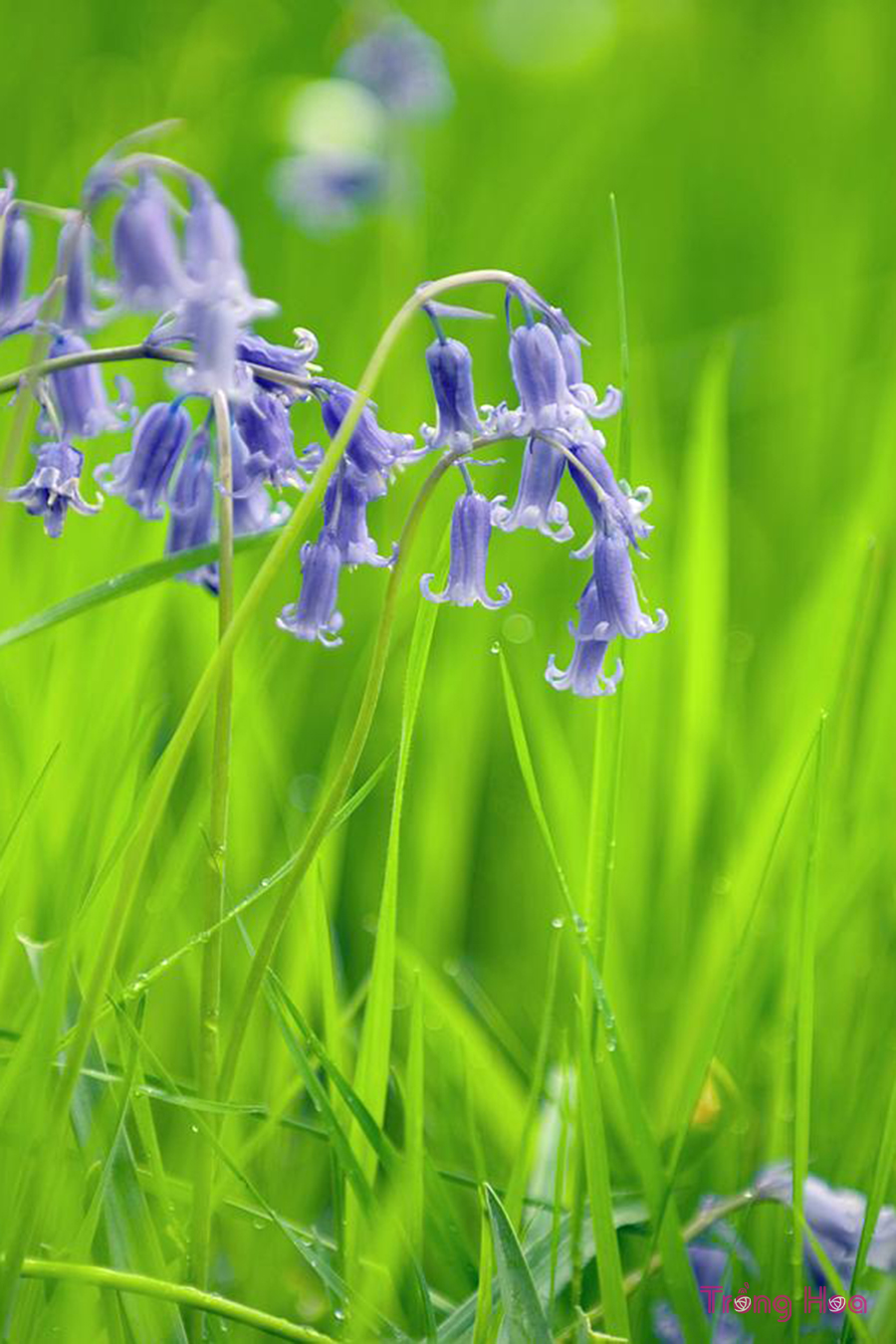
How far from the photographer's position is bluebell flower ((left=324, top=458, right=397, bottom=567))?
921 millimetres

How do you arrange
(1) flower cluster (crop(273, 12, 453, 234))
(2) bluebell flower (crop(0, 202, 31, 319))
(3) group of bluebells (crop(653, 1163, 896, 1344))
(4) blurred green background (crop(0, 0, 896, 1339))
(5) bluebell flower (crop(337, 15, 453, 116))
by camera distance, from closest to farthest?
(2) bluebell flower (crop(0, 202, 31, 319))
(3) group of bluebells (crop(653, 1163, 896, 1344))
(4) blurred green background (crop(0, 0, 896, 1339))
(1) flower cluster (crop(273, 12, 453, 234))
(5) bluebell flower (crop(337, 15, 453, 116))

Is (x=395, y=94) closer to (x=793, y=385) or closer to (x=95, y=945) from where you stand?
(x=793, y=385)

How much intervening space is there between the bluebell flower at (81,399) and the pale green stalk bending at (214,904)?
0.11 meters

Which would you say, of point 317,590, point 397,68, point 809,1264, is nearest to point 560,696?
point 809,1264

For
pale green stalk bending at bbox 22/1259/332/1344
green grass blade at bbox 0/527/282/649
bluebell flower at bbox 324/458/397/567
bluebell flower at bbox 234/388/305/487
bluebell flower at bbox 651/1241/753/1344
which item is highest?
bluebell flower at bbox 234/388/305/487

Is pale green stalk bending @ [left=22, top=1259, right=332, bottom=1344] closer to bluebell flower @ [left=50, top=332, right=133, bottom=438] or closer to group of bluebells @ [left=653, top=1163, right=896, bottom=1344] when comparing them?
group of bluebells @ [left=653, top=1163, right=896, bottom=1344]

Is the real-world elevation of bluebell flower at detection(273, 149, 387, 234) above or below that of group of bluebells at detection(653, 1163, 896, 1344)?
above

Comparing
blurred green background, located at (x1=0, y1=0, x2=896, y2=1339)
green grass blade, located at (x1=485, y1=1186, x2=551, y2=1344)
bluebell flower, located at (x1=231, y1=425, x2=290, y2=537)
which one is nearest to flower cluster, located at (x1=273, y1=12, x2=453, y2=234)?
blurred green background, located at (x1=0, y1=0, x2=896, y2=1339)

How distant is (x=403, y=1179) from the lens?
3.19ft

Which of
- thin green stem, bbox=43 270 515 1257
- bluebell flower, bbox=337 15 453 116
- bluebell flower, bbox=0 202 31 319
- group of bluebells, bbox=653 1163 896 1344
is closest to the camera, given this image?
thin green stem, bbox=43 270 515 1257

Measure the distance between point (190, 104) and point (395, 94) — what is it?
24.2 inches

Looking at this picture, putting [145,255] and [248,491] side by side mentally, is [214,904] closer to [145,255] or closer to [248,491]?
[248,491]

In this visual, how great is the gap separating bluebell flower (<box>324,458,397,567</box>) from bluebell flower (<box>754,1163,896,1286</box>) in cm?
52

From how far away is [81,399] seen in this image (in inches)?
37.8
